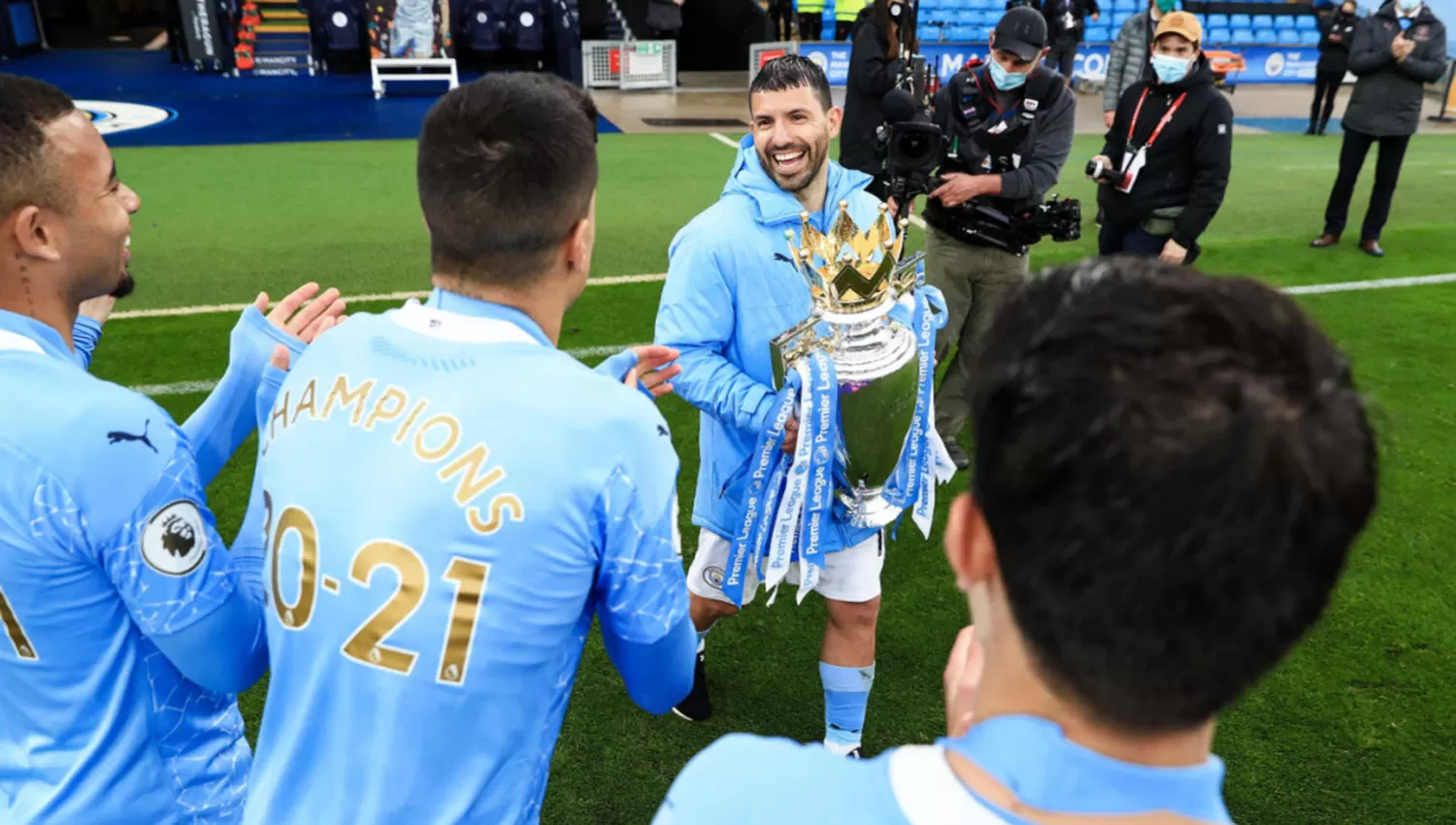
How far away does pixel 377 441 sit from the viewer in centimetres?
130

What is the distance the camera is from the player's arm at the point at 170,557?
139 centimetres

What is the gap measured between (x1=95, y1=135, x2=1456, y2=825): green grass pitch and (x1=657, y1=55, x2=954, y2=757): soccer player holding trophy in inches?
23.0

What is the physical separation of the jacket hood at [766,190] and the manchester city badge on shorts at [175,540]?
1.66m

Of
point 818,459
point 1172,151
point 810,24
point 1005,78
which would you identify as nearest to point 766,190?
point 818,459

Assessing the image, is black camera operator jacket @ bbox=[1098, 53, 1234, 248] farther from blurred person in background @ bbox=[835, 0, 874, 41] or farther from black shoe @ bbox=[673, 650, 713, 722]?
blurred person in background @ bbox=[835, 0, 874, 41]

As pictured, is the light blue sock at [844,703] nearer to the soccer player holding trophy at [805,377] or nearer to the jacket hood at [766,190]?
the soccer player holding trophy at [805,377]

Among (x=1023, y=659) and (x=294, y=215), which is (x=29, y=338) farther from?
(x=294, y=215)

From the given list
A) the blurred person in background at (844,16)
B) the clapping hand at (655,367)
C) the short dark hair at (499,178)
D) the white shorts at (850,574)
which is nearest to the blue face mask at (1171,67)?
the white shorts at (850,574)

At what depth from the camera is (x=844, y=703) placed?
287 centimetres

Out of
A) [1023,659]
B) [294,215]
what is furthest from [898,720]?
[294,215]

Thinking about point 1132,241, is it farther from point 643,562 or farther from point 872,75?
point 643,562

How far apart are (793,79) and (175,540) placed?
2133mm

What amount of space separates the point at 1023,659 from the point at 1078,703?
0.06m

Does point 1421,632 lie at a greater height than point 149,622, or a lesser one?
lesser
